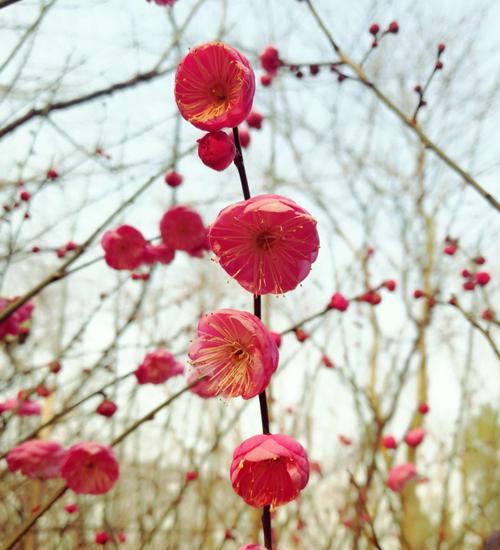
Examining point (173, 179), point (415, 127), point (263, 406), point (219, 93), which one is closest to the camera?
point (263, 406)

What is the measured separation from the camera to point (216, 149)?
735mm

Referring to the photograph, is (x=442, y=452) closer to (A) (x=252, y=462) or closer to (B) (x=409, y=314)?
(B) (x=409, y=314)

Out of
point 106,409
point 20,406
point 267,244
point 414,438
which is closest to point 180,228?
point 106,409

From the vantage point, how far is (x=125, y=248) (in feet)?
5.39

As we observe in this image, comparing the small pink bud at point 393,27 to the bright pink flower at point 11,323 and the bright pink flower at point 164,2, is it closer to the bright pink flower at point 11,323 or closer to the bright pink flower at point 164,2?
the bright pink flower at point 164,2

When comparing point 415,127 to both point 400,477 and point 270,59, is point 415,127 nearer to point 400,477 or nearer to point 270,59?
point 270,59

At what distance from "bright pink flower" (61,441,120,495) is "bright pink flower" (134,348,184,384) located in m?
0.28

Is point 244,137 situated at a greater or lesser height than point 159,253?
greater

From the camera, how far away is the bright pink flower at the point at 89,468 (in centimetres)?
145

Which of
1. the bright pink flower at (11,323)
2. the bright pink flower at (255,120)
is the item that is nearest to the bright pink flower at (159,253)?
the bright pink flower at (11,323)

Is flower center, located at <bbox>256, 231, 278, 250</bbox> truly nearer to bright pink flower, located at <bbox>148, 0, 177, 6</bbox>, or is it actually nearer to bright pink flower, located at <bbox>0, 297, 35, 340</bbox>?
bright pink flower, located at <bbox>0, 297, 35, 340</bbox>

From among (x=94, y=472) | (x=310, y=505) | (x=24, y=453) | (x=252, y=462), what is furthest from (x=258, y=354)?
(x=310, y=505)

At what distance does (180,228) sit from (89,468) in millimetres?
719

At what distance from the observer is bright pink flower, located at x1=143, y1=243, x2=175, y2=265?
1.72 meters
